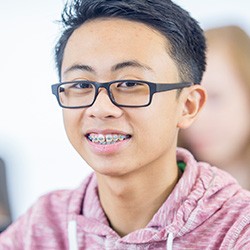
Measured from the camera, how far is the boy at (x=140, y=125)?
A: 1106mm

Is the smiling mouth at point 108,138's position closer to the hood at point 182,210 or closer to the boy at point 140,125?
the boy at point 140,125

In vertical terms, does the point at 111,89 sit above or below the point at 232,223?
above

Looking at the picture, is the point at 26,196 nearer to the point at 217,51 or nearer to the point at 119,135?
the point at 217,51

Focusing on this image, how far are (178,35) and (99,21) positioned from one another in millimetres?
166

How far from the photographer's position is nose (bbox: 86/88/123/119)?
3.54 ft

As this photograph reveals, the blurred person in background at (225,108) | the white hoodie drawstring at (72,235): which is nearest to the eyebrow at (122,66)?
the white hoodie drawstring at (72,235)

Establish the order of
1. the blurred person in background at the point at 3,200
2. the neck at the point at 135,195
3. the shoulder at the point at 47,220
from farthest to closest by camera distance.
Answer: the blurred person in background at the point at 3,200
the shoulder at the point at 47,220
the neck at the point at 135,195

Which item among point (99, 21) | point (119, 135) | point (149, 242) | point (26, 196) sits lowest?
point (26, 196)

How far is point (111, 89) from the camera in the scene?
110 cm

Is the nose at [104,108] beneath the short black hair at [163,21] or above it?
beneath

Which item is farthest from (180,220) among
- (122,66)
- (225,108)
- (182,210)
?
(225,108)

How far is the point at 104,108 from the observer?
1078mm

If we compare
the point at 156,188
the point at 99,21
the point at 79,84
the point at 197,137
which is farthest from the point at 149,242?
the point at 197,137

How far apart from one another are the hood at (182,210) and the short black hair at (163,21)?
211 mm
